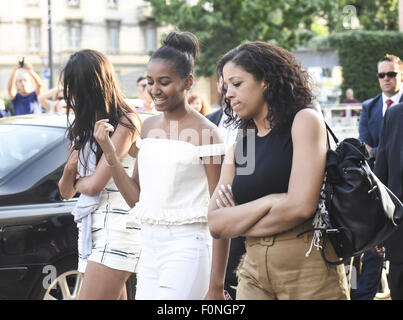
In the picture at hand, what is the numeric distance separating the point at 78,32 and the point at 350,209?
160 ft

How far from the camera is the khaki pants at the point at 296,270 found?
266 centimetres

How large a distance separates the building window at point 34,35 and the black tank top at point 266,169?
4810 cm

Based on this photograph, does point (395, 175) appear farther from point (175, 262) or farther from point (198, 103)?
point (198, 103)

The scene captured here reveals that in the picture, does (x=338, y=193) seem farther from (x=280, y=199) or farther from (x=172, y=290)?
(x=172, y=290)

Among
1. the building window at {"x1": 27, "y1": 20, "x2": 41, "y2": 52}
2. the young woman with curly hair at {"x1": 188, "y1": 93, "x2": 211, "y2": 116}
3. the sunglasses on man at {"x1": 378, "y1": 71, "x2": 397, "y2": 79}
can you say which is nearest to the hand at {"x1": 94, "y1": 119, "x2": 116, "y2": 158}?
the young woman with curly hair at {"x1": 188, "y1": 93, "x2": 211, "y2": 116}

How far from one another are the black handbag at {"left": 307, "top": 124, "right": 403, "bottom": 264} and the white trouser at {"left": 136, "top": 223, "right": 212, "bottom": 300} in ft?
2.26

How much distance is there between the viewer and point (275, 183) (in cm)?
271

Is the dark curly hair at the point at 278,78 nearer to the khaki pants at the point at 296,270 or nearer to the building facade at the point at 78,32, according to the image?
the khaki pants at the point at 296,270

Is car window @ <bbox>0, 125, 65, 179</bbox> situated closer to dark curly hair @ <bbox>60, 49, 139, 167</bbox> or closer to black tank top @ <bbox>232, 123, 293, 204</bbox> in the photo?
dark curly hair @ <bbox>60, 49, 139, 167</bbox>

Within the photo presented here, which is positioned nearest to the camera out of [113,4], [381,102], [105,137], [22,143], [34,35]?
[105,137]

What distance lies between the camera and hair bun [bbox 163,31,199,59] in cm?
346

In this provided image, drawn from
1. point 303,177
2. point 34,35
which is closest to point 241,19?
point 34,35

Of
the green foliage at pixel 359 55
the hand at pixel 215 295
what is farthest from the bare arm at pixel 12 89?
the green foliage at pixel 359 55
